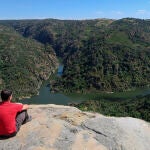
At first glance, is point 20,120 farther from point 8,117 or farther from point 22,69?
point 22,69

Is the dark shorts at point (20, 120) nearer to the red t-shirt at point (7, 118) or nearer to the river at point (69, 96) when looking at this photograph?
the red t-shirt at point (7, 118)

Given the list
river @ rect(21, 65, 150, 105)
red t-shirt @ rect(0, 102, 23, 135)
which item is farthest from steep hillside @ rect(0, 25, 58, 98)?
red t-shirt @ rect(0, 102, 23, 135)

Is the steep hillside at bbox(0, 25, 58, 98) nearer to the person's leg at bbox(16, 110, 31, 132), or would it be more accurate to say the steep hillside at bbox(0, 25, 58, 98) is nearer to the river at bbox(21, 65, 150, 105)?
the river at bbox(21, 65, 150, 105)

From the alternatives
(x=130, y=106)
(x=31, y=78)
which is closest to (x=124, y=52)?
(x=31, y=78)

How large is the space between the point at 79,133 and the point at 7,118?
243cm

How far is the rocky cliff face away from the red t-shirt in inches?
12.5

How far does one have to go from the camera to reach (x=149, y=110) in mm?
92625

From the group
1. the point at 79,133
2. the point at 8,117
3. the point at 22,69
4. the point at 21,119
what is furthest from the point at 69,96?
the point at 8,117

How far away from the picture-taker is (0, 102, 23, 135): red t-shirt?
11078mm

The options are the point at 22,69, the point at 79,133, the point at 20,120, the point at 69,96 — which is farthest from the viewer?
the point at 22,69

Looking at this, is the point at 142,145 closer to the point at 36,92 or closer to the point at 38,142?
the point at 38,142

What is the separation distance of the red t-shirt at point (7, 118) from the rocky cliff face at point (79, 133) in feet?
1.05

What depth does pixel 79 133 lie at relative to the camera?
1166cm

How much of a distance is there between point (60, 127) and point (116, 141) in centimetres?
201
